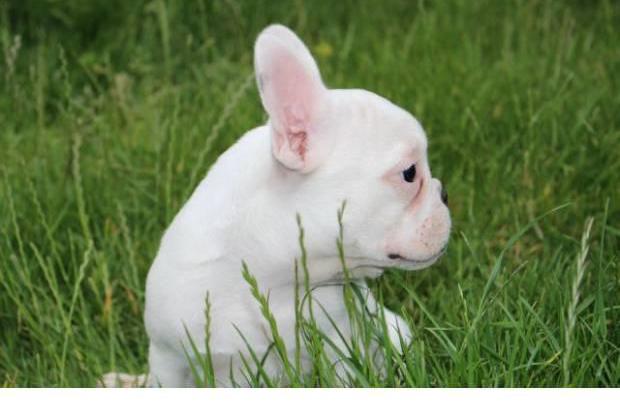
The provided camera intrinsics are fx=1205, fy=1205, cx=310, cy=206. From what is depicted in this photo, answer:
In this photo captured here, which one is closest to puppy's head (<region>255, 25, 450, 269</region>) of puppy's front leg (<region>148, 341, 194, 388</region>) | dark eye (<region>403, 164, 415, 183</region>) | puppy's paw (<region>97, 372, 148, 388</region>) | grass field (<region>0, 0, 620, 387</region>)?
dark eye (<region>403, 164, 415, 183</region>)

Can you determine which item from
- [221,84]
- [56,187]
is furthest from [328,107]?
[221,84]

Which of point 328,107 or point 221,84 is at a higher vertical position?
point 328,107

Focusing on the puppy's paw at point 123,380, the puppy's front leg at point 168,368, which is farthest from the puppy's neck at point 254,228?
the puppy's paw at point 123,380

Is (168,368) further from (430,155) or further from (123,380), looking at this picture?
(430,155)

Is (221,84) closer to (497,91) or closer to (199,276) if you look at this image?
(497,91)

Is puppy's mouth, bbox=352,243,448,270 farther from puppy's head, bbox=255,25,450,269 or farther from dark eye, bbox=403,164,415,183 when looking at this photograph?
dark eye, bbox=403,164,415,183

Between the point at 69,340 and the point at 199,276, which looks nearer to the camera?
the point at 199,276
